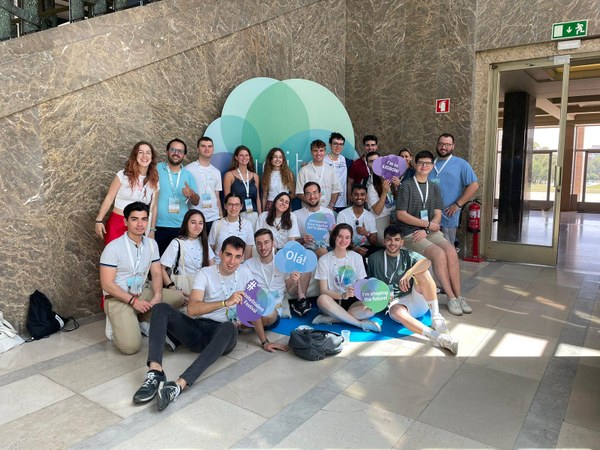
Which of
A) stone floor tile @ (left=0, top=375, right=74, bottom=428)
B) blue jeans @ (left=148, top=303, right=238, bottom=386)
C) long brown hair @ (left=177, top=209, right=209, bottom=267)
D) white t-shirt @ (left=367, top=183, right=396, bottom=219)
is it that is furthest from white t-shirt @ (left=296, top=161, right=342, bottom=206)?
stone floor tile @ (left=0, top=375, right=74, bottom=428)

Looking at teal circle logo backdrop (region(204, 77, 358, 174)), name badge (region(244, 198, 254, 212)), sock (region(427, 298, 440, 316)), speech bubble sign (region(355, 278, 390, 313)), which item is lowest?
sock (region(427, 298, 440, 316))

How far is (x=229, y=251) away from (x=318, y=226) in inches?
55.0

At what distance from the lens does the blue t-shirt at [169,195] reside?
4.18 m

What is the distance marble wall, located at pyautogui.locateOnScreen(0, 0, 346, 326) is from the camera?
12.0ft

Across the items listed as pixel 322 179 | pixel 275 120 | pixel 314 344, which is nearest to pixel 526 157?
pixel 322 179


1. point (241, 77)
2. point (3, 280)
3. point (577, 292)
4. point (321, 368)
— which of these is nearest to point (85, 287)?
point (3, 280)

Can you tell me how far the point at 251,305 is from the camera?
302 cm

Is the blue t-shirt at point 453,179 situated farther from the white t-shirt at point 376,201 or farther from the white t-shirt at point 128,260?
the white t-shirt at point 128,260

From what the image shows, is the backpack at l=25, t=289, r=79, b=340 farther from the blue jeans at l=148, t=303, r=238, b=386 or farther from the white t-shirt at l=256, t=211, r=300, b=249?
the white t-shirt at l=256, t=211, r=300, b=249

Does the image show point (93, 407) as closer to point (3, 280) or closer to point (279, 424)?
point (279, 424)

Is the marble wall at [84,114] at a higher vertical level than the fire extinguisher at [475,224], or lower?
higher

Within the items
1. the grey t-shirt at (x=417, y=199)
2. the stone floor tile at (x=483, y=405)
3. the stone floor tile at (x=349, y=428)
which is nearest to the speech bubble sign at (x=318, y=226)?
the grey t-shirt at (x=417, y=199)

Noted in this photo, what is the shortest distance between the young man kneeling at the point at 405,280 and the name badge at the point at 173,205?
180cm

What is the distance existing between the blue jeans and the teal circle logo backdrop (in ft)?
7.37
